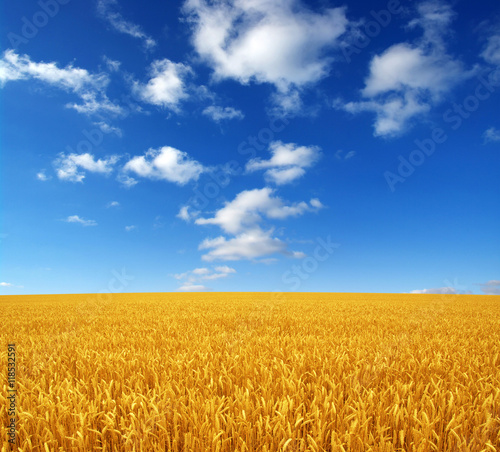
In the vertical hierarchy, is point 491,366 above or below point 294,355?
below

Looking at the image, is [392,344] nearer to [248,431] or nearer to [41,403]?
[248,431]

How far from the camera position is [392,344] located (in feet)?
19.1

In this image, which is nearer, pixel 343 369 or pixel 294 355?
pixel 343 369

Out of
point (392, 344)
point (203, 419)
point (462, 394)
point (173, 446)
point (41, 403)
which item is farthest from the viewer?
point (392, 344)

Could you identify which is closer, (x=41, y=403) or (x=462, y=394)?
(x=41, y=403)

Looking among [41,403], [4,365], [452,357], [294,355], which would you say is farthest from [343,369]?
[4,365]

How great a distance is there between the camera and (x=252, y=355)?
14.5 ft

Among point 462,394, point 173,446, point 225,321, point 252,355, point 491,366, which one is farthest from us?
point 225,321

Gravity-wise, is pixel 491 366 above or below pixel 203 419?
below

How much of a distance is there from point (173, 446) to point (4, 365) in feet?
12.7

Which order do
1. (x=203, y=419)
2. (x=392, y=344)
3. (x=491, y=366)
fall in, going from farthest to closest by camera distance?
(x=392, y=344) → (x=491, y=366) → (x=203, y=419)

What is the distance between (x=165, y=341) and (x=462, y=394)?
4.67 meters

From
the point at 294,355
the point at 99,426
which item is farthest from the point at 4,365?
the point at 294,355

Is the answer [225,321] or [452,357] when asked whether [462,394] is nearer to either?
[452,357]
